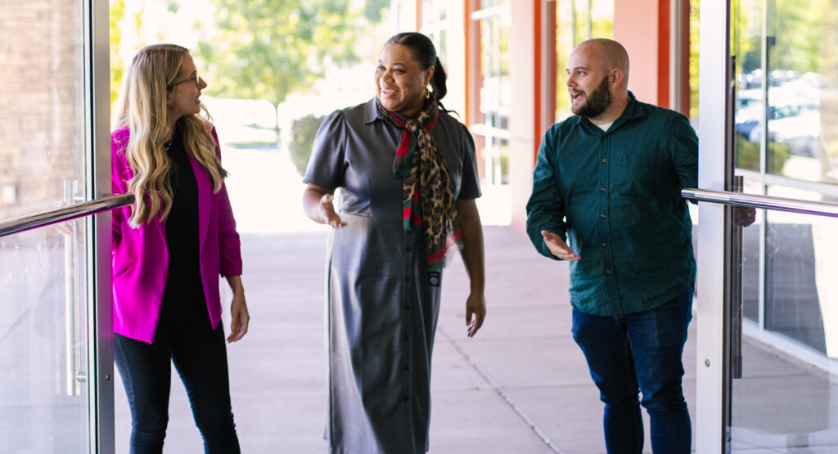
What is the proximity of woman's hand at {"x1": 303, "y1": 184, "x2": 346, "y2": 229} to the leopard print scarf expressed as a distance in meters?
0.25

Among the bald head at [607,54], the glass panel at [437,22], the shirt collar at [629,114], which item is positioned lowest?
the shirt collar at [629,114]

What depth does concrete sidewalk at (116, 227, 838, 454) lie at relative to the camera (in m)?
2.78

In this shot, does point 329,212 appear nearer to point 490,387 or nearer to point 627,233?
point 627,233

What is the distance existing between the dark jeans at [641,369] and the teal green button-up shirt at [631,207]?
0.06 metres

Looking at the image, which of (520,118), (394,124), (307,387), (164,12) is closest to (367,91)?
(164,12)

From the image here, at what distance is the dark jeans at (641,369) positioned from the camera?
318 cm

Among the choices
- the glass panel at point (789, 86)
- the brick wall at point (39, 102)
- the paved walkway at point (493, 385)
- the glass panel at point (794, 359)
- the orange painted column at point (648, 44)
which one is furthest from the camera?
the orange painted column at point (648, 44)

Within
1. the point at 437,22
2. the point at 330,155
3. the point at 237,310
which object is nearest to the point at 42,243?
the point at 237,310

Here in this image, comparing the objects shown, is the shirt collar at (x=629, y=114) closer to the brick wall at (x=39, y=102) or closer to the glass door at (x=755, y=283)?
the glass door at (x=755, y=283)

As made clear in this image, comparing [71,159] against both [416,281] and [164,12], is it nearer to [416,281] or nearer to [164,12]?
[416,281]

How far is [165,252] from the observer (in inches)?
115

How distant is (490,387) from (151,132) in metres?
3.05

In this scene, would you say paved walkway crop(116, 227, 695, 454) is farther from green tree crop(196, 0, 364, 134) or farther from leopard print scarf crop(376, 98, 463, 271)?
green tree crop(196, 0, 364, 134)

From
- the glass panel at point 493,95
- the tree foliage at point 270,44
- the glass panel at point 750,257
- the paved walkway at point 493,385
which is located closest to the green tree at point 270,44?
the tree foliage at point 270,44
